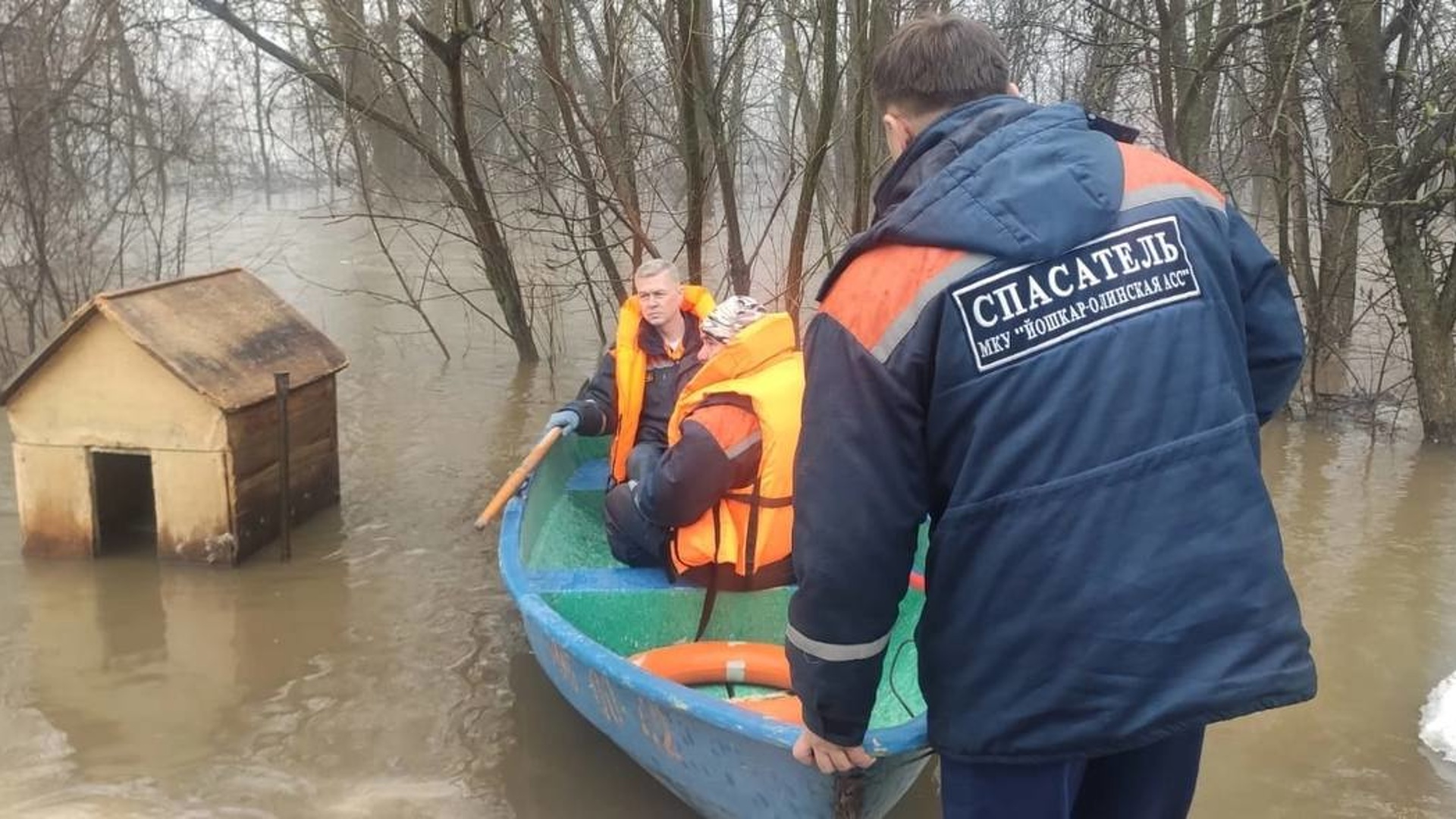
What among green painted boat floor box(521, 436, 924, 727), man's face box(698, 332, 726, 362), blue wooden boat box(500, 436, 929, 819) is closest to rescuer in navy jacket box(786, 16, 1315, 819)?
blue wooden boat box(500, 436, 929, 819)

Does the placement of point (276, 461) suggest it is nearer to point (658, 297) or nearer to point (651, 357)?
point (651, 357)

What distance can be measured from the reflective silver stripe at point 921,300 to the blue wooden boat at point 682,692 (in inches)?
33.3

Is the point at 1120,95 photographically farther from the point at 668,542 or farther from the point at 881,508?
the point at 881,508

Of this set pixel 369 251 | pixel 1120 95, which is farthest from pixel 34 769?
pixel 369 251

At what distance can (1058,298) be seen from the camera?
1719 mm

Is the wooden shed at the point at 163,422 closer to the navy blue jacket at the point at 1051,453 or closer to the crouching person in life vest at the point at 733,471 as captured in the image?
the crouching person in life vest at the point at 733,471

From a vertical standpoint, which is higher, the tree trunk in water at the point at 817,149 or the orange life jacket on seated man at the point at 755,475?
the tree trunk in water at the point at 817,149

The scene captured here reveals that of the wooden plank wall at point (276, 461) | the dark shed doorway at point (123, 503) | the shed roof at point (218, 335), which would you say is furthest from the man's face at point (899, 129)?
the dark shed doorway at point (123, 503)

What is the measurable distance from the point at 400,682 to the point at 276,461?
164 cm

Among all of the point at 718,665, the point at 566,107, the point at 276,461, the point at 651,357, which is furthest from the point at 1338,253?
the point at 276,461

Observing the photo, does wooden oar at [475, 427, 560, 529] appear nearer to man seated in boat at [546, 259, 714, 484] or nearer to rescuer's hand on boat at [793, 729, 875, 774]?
man seated in boat at [546, 259, 714, 484]

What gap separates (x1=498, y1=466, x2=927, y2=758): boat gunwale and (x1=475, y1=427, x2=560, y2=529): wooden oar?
353 millimetres

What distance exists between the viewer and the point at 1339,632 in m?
4.93

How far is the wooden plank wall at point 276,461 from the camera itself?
17.1ft
